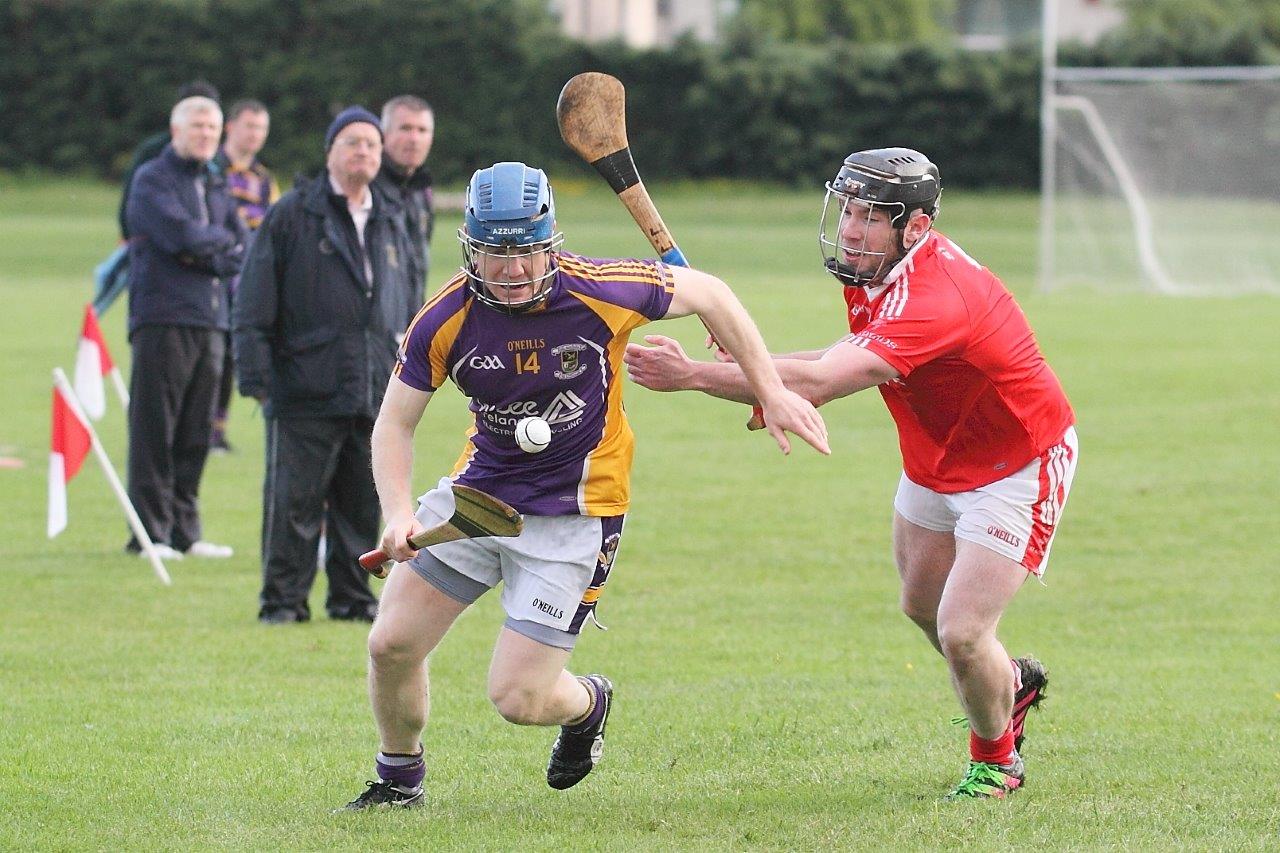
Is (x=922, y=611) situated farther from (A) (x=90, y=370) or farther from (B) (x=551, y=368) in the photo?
(A) (x=90, y=370)

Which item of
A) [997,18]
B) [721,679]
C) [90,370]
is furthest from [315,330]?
[997,18]

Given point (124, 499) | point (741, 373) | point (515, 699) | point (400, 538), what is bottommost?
point (124, 499)

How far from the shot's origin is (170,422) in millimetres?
10711

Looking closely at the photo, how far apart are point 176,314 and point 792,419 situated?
6119mm

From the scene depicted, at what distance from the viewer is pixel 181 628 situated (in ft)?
29.2

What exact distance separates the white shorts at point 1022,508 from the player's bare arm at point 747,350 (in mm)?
842

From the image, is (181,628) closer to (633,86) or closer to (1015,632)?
(1015,632)

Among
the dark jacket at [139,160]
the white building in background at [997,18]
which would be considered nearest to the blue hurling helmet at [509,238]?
the dark jacket at [139,160]

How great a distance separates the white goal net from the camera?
27406mm

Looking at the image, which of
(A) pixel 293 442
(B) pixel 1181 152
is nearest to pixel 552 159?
(B) pixel 1181 152

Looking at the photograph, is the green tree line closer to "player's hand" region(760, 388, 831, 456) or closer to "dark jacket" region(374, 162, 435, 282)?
"dark jacket" region(374, 162, 435, 282)

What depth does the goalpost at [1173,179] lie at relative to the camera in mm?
27406

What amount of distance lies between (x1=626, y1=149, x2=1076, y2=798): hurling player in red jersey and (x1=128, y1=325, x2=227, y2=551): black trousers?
5.51 metres

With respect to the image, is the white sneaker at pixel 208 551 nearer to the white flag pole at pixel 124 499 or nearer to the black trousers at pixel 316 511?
the white flag pole at pixel 124 499
